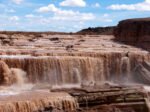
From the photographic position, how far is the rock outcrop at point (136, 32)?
33.0 metres

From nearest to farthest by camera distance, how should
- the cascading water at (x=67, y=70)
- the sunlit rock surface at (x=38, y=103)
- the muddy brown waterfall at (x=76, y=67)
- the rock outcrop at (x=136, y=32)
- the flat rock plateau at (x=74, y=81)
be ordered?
the sunlit rock surface at (x=38, y=103)
the flat rock plateau at (x=74, y=81)
the cascading water at (x=67, y=70)
the muddy brown waterfall at (x=76, y=67)
the rock outcrop at (x=136, y=32)

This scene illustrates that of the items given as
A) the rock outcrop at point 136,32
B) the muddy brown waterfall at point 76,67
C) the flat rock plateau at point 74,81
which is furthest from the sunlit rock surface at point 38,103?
the rock outcrop at point 136,32

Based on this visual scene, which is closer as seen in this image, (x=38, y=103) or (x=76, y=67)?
(x=38, y=103)

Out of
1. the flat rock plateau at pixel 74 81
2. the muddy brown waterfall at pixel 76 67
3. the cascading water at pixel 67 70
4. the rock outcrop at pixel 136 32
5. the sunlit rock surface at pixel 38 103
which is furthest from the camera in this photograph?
the rock outcrop at pixel 136 32

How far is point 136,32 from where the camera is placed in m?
34.0

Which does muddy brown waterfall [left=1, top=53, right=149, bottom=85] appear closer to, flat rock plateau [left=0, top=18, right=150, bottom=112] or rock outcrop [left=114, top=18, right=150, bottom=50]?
flat rock plateau [left=0, top=18, right=150, bottom=112]

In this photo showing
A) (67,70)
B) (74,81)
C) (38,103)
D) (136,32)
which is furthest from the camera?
(136,32)

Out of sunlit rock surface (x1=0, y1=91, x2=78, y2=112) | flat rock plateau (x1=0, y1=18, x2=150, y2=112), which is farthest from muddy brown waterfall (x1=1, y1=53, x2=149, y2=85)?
sunlit rock surface (x1=0, y1=91, x2=78, y2=112)

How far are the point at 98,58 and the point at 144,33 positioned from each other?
28.7 ft

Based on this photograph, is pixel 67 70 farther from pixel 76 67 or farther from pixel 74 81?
pixel 74 81

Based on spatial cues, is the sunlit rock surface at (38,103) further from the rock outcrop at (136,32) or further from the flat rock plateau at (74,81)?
the rock outcrop at (136,32)

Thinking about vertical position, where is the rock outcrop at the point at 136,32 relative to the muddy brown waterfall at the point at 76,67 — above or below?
above

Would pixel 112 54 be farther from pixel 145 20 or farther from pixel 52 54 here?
pixel 145 20

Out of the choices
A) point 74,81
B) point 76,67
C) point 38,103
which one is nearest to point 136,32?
point 76,67
